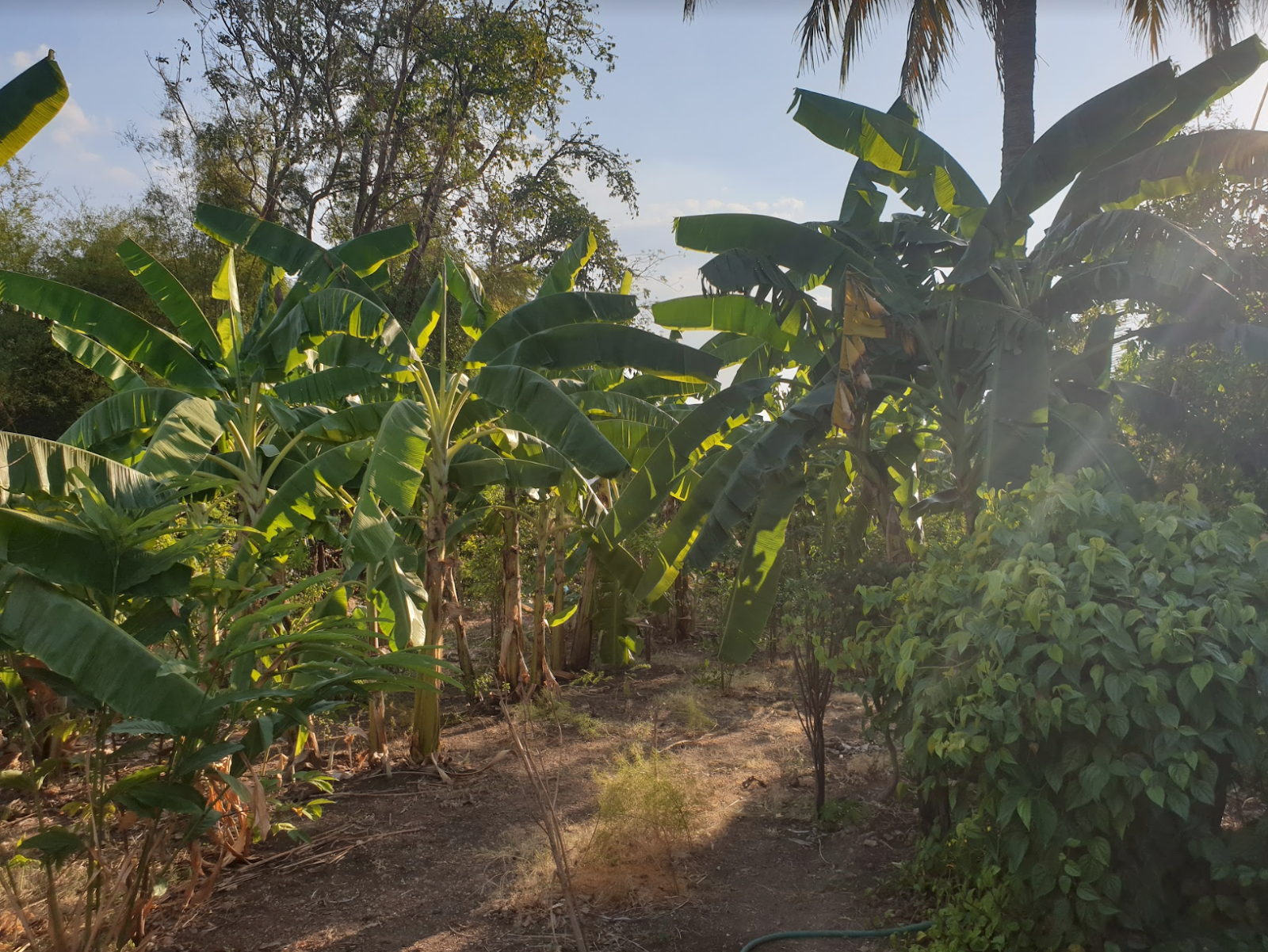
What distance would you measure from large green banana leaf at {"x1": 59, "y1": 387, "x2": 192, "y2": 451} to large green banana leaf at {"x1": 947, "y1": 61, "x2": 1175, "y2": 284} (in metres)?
6.30

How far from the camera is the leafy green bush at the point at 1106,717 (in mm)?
2975

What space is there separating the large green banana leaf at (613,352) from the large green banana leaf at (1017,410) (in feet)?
7.35

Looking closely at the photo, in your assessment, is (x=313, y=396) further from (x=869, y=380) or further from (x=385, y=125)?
(x=385, y=125)

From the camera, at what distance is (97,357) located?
7.73 metres

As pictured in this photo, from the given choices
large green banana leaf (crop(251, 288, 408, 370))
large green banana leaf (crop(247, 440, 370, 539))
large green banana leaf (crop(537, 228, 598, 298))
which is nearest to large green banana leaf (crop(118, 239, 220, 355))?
large green banana leaf (crop(251, 288, 408, 370))

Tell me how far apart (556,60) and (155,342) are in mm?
12558

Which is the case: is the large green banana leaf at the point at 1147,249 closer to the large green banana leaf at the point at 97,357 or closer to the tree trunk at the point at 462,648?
the tree trunk at the point at 462,648

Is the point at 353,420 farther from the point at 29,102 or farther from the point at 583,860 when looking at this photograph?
the point at 583,860

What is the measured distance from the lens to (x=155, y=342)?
7.06 meters

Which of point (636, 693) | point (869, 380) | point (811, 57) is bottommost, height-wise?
point (636, 693)

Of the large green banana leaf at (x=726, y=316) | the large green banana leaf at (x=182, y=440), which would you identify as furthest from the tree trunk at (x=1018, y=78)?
the large green banana leaf at (x=182, y=440)

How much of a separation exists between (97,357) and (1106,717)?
842cm

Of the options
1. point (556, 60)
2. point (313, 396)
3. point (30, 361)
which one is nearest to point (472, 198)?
point (556, 60)

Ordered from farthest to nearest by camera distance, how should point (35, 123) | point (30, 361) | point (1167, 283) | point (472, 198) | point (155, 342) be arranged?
point (472, 198) → point (30, 361) → point (155, 342) → point (1167, 283) → point (35, 123)
